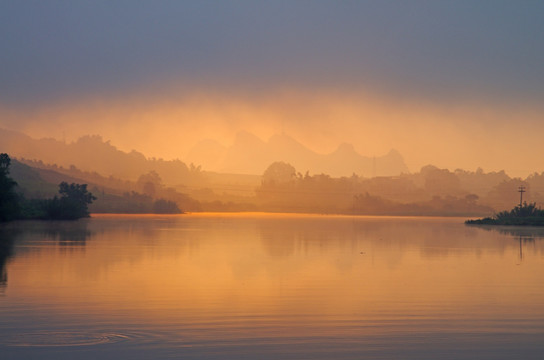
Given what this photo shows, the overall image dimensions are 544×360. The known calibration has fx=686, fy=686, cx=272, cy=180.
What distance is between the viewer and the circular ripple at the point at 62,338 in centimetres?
1395

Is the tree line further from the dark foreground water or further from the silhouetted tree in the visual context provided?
the dark foreground water

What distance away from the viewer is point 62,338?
14.5 metres

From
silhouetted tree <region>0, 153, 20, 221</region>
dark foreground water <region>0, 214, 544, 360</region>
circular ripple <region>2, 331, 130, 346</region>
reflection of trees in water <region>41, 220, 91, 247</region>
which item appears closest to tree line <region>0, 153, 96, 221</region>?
silhouetted tree <region>0, 153, 20, 221</region>

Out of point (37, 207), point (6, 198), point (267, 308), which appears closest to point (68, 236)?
point (6, 198)

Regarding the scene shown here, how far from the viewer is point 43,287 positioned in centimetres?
2322

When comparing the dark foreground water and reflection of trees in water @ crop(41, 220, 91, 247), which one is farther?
reflection of trees in water @ crop(41, 220, 91, 247)

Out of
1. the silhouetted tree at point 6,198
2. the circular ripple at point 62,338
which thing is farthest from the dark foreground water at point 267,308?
the silhouetted tree at point 6,198

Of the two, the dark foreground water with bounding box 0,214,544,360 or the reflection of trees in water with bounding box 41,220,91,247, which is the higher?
the reflection of trees in water with bounding box 41,220,91,247

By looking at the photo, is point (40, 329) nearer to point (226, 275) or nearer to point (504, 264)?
point (226, 275)

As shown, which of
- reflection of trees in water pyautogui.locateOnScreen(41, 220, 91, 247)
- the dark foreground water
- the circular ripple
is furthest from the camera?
reflection of trees in water pyautogui.locateOnScreen(41, 220, 91, 247)

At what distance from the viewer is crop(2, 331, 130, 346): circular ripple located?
13945 mm

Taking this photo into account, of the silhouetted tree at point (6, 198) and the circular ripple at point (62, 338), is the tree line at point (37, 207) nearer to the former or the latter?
the silhouetted tree at point (6, 198)

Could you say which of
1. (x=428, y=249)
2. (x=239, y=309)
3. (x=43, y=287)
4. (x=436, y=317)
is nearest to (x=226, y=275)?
(x=43, y=287)

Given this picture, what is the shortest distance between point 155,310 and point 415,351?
7742 mm
